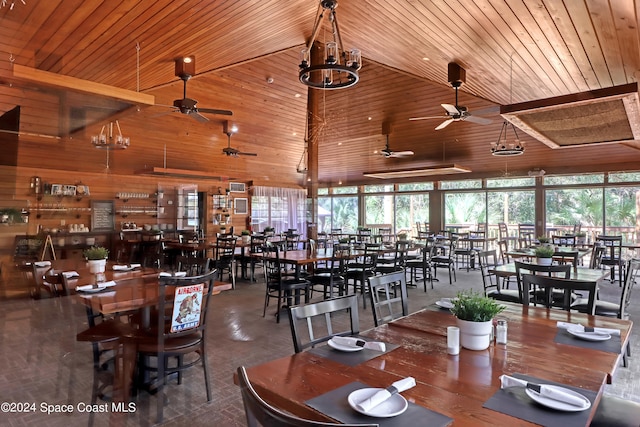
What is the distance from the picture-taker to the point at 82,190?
5.48 meters

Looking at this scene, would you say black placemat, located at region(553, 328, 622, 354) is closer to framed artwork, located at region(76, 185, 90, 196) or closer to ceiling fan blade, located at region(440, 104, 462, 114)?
ceiling fan blade, located at region(440, 104, 462, 114)

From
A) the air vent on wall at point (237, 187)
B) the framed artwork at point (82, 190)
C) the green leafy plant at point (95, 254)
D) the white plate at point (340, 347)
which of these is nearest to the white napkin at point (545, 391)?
the white plate at point (340, 347)

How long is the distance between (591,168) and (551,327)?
9.38 meters

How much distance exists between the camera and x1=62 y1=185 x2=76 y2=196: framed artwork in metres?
4.86

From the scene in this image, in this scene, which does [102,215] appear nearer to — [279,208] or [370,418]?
[370,418]

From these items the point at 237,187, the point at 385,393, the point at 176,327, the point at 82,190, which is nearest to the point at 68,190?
the point at 82,190

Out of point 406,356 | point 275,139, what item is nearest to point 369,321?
point 406,356

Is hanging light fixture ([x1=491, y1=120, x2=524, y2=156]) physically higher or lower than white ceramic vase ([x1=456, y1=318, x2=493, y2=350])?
higher

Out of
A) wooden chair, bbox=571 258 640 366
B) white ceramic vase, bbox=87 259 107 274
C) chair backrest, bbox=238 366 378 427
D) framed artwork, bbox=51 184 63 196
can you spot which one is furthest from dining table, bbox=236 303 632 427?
framed artwork, bbox=51 184 63 196

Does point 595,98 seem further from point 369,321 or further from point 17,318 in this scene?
point 17,318

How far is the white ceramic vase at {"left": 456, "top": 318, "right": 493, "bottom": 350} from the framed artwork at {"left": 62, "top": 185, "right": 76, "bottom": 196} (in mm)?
4945

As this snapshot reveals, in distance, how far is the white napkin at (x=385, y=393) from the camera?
4.12 feet

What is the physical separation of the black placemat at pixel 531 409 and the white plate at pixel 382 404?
0.94 feet

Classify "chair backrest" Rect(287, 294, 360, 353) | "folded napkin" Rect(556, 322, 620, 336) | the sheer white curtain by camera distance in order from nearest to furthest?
"chair backrest" Rect(287, 294, 360, 353) → "folded napkin" Rect(556, 322, 620, 336) → the sheer white curtain
